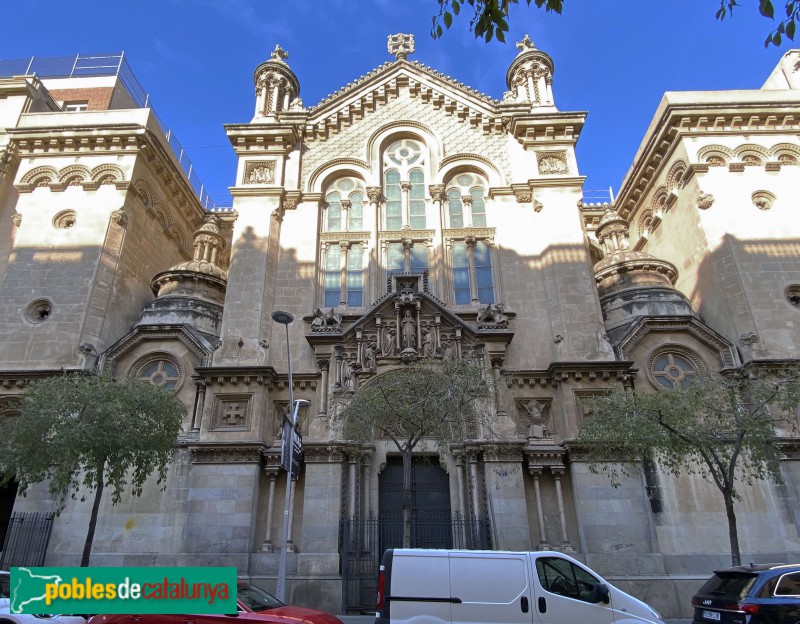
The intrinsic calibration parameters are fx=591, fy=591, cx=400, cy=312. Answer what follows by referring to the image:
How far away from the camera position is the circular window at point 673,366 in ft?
70.3

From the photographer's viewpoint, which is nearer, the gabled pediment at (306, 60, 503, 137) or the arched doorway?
the arched doorway

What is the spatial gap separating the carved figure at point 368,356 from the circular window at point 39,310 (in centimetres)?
1249

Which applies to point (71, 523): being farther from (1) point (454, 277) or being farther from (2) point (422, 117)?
(2) point (422, 117)

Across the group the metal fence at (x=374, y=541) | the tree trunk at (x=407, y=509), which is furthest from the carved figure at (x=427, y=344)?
the tree trunk at (x=407, y=509)

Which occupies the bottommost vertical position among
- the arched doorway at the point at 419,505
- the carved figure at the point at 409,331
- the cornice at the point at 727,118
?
the arched doorway at the point at 419,505

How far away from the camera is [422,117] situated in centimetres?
2802

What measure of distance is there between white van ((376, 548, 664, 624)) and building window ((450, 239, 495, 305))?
1401 centimetres

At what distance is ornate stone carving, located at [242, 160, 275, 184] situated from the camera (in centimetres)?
2600

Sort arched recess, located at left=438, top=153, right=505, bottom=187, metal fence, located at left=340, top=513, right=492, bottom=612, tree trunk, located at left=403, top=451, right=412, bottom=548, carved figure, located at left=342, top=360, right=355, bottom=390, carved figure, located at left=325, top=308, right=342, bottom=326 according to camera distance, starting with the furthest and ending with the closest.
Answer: arched recess, located at left=438, top=153, right=505, bottom=187, carved figure, located at left=325, top=308, right=342, bottom=326, carved figure, located at left=342, top=360, right=355, bottom=390, metal fence, located at left=340, top=513, right=492, bottom=612, tree trunk, located at left=403, top=451, right=412, bottom=548

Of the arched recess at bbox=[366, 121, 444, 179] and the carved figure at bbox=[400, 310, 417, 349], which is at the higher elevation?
the arched recess at bbox=[366, 121, 444, 179]

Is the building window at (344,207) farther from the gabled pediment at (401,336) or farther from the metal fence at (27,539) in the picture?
the metal fence at (27,539)

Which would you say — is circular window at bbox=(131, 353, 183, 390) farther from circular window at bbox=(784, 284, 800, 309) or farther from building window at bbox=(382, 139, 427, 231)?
circular window at bbox=(784, 284, 800, 309)

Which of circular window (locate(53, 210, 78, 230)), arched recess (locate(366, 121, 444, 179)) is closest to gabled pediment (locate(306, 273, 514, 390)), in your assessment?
arched recess (locate(366, 121, 444, 179))

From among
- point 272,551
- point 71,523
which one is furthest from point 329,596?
point 71,523
